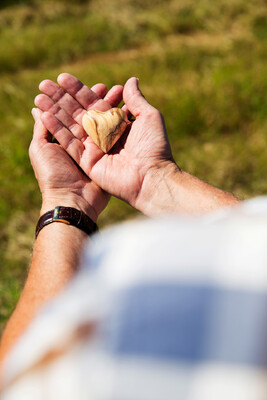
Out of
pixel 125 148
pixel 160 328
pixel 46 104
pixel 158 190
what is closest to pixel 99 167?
pixel 125 148

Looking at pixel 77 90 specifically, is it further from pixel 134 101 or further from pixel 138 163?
pixel 138 163

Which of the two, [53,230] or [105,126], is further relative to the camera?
[105,126]

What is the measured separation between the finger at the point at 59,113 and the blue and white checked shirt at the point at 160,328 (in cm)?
119

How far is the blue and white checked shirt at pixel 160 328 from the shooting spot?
403mm

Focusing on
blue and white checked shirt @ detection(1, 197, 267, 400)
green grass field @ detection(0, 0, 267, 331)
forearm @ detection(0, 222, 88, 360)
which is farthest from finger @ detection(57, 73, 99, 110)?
blue and white checked shirt @ detection(1, 197, 267, 400)

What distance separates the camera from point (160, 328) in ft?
1.38

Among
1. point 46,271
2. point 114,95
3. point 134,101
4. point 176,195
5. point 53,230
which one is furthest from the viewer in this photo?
point 114,95

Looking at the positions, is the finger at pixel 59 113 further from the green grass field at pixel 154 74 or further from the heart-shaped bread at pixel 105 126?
the green grass field at pixel 154 74

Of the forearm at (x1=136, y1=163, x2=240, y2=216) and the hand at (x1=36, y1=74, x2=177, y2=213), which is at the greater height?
the hand at (x1=36, y1=74, x2=177, y2=213)

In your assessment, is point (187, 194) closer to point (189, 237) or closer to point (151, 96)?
point (189, 237)

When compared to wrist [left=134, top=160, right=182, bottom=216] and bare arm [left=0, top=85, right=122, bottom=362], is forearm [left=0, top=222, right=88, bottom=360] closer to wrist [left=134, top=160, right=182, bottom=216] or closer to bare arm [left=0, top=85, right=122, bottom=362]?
bare arm [left=0, top=85, right=122, bottom=362]

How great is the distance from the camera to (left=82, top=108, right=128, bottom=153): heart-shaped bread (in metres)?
1.48

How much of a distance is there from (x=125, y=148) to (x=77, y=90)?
358 mm

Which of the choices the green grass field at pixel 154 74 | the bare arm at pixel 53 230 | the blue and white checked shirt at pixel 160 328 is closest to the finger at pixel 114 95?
the bare arm at pixel 53 230
